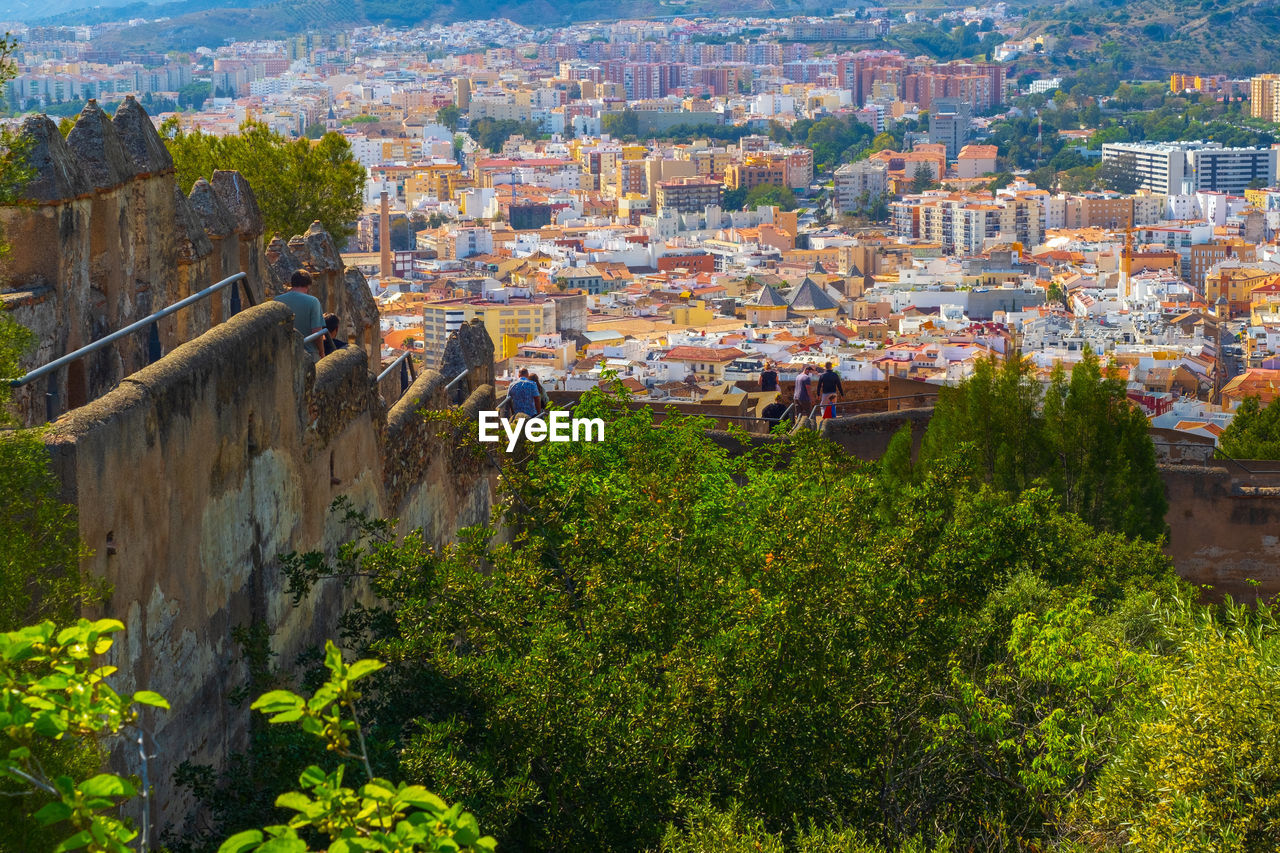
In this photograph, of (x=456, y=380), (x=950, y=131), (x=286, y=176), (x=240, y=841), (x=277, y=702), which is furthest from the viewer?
(x=950, y=131)

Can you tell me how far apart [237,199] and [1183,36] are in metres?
152

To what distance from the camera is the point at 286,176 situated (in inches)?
479

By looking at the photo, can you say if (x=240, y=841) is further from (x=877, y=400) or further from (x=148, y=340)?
(x=877, y=400)

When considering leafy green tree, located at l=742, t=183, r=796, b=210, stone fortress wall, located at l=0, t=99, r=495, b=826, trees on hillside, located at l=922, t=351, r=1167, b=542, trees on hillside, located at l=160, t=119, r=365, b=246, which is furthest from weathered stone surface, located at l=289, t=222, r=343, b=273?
leafy green tree, located at l=742, t=183, r=796, b=210

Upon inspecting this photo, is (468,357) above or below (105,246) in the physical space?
below

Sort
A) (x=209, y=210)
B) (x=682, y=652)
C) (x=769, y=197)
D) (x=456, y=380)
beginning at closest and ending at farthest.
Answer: (x=682, y=652) → (x=209, y=210) → (x=456, y=380) → (x=769, y=197)

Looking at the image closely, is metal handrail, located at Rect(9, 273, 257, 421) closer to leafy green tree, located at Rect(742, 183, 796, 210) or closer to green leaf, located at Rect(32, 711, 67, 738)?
green leaf, located at Rect(32, 711, 67, 738)

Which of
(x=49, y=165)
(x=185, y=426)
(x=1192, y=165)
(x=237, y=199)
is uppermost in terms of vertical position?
(x=1192, y=165)

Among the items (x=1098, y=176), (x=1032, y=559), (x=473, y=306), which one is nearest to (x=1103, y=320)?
(x=473, y=306)

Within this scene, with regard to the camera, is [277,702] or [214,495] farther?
[214,495]

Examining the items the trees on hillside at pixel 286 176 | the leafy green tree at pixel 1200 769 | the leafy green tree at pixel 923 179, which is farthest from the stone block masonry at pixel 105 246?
the leafy green tree at pixel 923 179

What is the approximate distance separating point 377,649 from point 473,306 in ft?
219

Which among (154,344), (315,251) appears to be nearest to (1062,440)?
(315,251)

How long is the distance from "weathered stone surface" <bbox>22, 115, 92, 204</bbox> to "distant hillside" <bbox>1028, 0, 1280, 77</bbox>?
147352 mm
